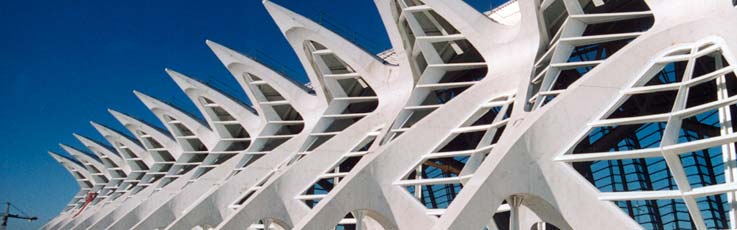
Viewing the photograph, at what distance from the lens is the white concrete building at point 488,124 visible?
11.7 meters

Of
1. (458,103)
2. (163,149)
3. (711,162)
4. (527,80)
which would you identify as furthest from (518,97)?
(163,149)

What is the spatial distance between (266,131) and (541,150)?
67.4 feet

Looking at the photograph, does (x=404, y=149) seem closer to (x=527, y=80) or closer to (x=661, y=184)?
(x=527, y=80)

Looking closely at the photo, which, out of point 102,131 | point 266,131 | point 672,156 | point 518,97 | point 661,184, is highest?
point 102,131

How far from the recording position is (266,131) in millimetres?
31047

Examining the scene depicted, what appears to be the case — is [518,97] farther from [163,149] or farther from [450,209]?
[163,149]

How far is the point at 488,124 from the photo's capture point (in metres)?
23.8

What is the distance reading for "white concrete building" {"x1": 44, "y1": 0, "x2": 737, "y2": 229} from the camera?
11703 mm

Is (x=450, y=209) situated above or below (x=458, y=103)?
below

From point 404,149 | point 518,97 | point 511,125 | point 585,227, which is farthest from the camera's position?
point 404,149

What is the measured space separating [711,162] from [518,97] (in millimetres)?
5930

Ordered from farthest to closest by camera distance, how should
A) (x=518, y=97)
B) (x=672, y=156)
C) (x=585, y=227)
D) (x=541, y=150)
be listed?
(x=518, y=97) → (x=541, y=150) → (x=585, y=227) → (x=672, y=156)

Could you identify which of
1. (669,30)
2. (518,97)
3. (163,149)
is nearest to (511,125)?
(518,97)

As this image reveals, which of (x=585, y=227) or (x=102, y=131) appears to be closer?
(x=585, y=227)
